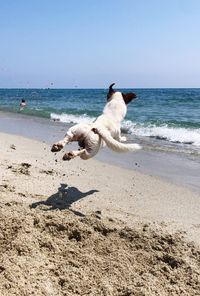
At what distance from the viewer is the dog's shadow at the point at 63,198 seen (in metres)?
5.34

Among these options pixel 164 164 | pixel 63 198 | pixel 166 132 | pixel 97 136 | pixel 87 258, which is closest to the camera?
pixel 87 258

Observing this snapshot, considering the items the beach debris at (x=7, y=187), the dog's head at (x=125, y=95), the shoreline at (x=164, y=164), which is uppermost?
the dog's head at (x=125, y=95)

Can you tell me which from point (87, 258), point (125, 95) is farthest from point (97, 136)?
point (87, 258)

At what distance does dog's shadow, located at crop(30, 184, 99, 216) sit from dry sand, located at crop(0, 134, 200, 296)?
0.04 feet

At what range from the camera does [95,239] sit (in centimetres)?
414

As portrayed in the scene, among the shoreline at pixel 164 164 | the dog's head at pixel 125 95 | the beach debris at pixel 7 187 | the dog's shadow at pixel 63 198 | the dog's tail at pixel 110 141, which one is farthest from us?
the shoreline at pixel 164 164

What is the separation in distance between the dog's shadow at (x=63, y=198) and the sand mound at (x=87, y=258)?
693 mm

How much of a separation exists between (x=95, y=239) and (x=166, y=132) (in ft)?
36.9

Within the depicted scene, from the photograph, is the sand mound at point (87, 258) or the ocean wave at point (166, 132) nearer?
the sand mound at point (87, 258)

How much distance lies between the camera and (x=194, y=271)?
12.5ft

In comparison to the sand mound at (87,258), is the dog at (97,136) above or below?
above

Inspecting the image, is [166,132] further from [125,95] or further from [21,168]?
A: [21,168]

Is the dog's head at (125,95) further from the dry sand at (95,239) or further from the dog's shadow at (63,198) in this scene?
the dog's shadow at (63,198)

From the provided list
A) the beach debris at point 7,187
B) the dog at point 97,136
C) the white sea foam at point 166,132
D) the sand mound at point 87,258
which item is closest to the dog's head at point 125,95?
the dog at point 97,136
